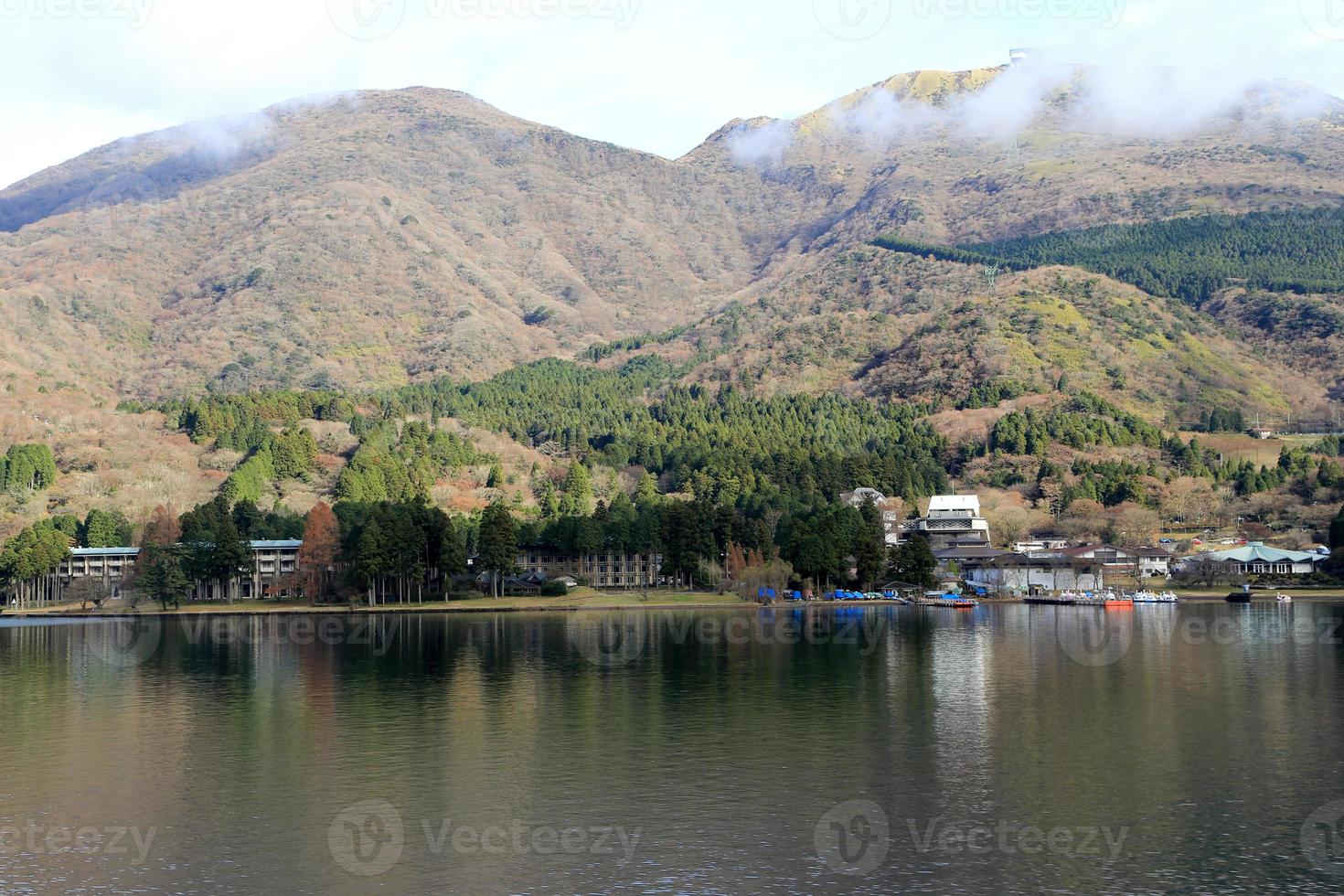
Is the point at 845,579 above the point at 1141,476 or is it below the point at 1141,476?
below

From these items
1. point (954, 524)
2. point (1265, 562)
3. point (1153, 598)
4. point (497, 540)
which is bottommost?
point (1153, 598)

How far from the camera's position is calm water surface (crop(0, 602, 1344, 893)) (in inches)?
1353

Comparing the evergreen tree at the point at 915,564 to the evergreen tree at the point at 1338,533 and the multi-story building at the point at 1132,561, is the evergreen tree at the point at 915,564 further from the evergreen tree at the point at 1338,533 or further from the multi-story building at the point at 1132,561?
the evergreen tree at the point at 1338,533

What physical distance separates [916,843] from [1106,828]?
5.64m

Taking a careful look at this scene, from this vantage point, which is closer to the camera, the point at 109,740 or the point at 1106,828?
the point at 1106,828

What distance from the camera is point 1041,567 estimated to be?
158125mm

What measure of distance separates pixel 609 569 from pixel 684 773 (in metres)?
109

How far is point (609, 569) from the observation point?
6029 inches

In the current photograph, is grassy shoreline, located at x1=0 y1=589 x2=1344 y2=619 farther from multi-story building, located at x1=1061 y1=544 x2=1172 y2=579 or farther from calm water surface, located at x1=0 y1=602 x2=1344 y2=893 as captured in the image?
calm water surface, located at x1=0 y1=602 x2=1344 y2=893

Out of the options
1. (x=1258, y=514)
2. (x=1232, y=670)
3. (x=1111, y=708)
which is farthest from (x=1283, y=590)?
(x=1111, y=708)

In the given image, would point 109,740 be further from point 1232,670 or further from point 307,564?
point 307,564

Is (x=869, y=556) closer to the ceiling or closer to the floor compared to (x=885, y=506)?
closer to the floor

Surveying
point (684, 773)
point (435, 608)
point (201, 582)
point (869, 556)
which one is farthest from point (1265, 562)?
point (684, 773)

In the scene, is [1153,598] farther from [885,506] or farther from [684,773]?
[684,773]
